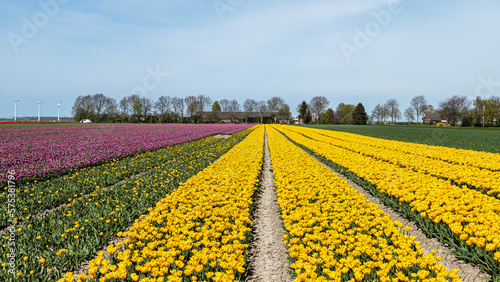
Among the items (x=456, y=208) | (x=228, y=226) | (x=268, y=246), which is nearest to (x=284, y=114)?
(x=456, y=208)

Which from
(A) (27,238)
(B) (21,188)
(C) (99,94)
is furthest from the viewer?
(C) (99,94)

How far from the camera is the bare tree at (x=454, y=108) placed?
82.8 m

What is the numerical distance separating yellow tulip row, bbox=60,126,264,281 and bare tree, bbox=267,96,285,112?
128 metres

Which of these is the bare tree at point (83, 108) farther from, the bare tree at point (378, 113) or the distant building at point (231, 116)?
the bare tree at point (378, 113)

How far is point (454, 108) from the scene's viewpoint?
8400 centimetres

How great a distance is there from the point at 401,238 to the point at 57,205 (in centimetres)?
801

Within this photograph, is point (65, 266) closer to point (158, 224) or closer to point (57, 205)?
point (158, 224)

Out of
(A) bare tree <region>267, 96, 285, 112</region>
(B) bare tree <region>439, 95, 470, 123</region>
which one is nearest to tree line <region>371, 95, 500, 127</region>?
(B) bare tree <region>439, 95, 470, 123</region>

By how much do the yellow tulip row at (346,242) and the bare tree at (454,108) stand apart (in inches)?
3822

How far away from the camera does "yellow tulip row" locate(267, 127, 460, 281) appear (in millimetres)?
3227

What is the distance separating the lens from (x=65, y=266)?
418cm

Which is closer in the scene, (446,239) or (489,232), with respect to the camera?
(489,232)

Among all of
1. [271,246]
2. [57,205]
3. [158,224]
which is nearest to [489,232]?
[271,246]

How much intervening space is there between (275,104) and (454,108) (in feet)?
241
